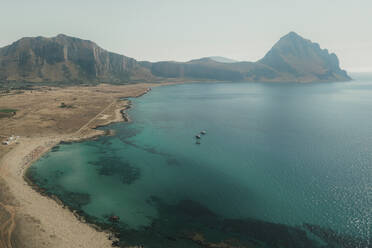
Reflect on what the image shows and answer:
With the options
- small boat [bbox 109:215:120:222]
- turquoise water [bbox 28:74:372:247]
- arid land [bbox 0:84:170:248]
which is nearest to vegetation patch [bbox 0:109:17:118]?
arid land [bbox 0:84:170:248]

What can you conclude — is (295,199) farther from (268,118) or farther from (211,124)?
(268,118)

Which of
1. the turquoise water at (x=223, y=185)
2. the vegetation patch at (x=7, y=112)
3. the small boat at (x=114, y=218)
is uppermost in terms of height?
the vegetation patch at (x=7, y=112)

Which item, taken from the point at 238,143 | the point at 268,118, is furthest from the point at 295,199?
the point at 268,118

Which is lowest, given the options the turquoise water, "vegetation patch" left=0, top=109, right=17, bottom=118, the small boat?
the small boat

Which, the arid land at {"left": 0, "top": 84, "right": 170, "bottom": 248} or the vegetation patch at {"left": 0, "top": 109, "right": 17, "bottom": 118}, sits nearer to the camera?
the arid land at {"left": 0, "top": 84, "right": 170, "bottom": 248}

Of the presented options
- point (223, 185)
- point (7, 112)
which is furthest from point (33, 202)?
point (7, 112)

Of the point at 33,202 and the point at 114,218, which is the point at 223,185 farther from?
the point at 33,202

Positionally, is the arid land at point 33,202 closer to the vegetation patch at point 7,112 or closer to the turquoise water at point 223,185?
the turquoise water at point 223,185

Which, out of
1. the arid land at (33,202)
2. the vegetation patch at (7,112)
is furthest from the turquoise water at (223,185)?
the vegetation patch at (7,112)

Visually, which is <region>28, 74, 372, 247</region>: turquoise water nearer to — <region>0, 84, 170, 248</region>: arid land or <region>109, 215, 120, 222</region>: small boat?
<region>109, 215, 120, 222</region>: small boat
